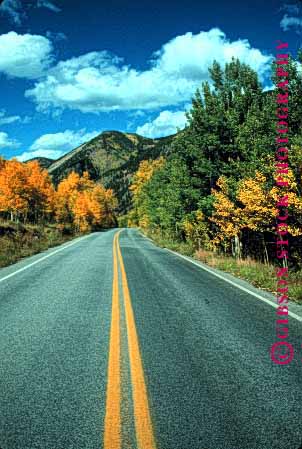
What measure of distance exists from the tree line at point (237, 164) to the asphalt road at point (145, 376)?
676cm

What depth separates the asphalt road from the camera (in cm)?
291

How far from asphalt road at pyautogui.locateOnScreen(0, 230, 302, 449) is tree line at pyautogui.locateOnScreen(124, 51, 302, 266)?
676 cm

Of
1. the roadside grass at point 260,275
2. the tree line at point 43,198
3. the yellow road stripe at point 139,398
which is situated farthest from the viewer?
the tree line at point 43,198

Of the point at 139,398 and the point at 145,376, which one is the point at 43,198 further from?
the point at 139,398

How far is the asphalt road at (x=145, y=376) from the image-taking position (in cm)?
291

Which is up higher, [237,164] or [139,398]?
[237,164]

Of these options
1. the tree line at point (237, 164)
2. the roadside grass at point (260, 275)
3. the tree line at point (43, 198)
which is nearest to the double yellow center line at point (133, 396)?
the roadside grass at point (260, 275)

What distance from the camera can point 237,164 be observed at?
1672 cm

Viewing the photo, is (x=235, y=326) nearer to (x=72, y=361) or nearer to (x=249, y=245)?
(x=72, y=361)

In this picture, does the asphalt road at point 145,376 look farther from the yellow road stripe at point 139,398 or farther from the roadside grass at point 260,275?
the roadside grass at point 260,275

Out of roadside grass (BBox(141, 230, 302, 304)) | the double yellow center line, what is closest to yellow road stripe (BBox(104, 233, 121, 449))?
the double yellow center line

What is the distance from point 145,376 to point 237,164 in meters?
14.2

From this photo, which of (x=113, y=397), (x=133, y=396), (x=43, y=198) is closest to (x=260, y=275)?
(x=133, y=396)

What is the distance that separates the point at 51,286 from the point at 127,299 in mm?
2622
